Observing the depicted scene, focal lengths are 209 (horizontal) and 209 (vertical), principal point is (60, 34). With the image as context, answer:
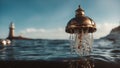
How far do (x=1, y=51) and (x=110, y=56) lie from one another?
9298mm

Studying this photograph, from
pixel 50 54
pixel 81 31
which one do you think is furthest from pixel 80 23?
pixel 50 54

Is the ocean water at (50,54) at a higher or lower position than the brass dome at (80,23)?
lower

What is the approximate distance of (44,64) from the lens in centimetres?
1834

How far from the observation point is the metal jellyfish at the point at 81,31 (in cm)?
361

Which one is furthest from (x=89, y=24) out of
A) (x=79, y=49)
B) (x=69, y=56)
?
(x=69, y=56)

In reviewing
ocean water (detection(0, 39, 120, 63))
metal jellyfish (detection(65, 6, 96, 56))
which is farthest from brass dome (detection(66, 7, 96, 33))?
ocean water (detection(0, 39, 120, 63))

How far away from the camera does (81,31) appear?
3.79 m

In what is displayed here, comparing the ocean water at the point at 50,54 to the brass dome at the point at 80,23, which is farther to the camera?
the ocean water at the point at 50,54

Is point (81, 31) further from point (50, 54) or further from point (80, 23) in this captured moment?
point (50, 54)

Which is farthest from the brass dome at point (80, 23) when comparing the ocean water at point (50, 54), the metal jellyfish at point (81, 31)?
the ocean water at point (50, 54)

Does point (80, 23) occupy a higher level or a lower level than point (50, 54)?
higher

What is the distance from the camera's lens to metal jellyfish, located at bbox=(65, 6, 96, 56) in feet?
11.8

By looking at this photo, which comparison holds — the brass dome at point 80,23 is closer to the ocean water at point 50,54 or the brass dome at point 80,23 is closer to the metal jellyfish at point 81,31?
the metal jellyfish at point 81,31

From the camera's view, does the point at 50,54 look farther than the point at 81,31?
Yes
